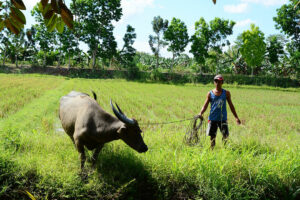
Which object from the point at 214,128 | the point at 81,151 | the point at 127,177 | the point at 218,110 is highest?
the point at 218,110

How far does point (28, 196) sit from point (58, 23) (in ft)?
7.68

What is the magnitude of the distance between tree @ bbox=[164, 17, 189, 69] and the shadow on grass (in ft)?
101

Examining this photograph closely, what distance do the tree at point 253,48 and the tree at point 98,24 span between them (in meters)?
18.1

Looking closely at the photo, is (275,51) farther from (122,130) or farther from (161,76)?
(122,130)

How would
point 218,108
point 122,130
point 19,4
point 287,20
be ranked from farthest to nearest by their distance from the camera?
point 287,20 < point 218,108 < point 122,130 < point 19,4

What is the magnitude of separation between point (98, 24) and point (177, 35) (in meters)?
11.2

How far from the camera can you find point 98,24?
31297 millimetres

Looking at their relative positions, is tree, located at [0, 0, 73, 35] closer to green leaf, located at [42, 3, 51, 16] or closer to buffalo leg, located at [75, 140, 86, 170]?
green leaf, located at [42, 3, 51, 16]

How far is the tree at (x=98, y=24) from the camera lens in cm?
3047

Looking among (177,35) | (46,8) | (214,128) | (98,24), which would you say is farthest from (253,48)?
(46,8)

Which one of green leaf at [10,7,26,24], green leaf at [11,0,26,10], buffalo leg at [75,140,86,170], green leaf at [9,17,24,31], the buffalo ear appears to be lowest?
buffalo leg at [75,140,86,170]

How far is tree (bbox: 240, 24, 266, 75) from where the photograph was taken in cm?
3023

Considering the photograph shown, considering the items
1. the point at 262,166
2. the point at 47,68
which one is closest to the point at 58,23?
the point at 262,166

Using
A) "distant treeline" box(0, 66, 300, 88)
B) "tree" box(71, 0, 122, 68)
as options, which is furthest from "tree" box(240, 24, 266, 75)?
"tree" box(71, 0, 122, 68)
